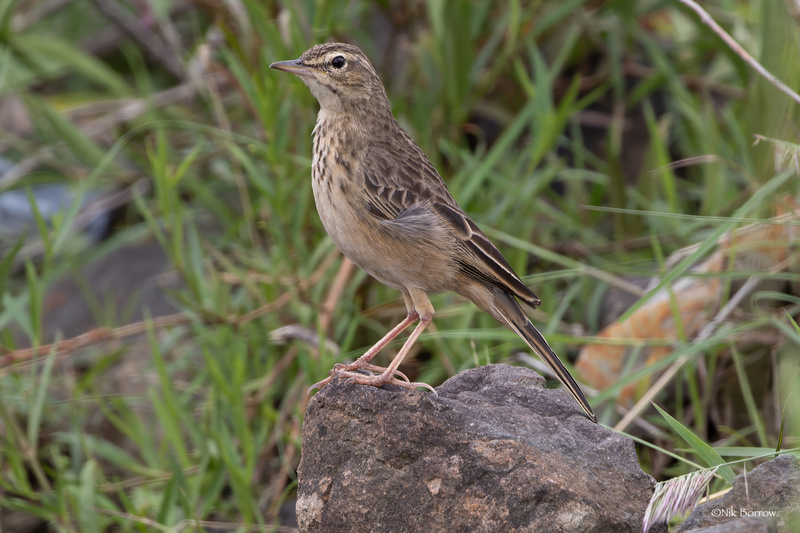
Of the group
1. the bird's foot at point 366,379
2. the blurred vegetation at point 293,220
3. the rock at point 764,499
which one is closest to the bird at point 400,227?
the bird's foot at point 366,379

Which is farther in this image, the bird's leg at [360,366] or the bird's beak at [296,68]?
the bird's beak at [296,68]

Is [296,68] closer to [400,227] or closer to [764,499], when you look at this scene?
[400,227]

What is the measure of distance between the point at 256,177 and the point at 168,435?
153 centimetres

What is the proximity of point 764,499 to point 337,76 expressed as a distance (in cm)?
267

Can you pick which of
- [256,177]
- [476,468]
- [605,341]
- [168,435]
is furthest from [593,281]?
[476,468]

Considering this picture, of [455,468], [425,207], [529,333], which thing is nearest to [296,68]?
[425,207]

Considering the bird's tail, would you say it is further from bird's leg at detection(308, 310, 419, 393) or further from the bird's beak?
the bird's beak

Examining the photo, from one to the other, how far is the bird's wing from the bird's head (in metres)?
0.29

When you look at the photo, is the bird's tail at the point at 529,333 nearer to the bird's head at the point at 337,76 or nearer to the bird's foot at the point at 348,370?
the bird's foot at the point at 348,370

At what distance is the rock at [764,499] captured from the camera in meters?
2.71

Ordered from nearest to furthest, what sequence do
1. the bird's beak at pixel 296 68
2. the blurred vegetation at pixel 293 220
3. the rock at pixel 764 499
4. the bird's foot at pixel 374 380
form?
the rock at pixel 764 499, the bird's foot at pixel 374 380, the bird's beak at pixel 296 68, the blurred vegetation at pixel 293 220

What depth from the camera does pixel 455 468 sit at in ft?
10.3

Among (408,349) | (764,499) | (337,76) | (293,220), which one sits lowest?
(293,220)

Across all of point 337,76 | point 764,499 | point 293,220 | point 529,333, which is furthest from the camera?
→ point 293,220
